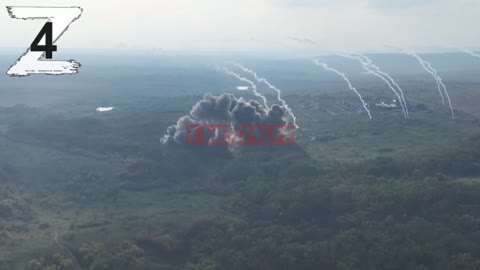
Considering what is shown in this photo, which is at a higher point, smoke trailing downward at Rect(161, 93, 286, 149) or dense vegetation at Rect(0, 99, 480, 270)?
smoke trailing downward at Rect(161, 93, 286, 149)

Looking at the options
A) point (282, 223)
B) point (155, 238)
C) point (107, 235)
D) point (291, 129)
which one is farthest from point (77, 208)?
point (291, 129)

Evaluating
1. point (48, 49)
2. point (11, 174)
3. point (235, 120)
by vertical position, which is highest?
point (48, 49)

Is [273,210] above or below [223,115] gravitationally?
below

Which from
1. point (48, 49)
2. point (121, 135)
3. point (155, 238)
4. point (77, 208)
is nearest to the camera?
point (48, 49)

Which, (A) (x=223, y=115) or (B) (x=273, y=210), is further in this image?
(A) (x=223, y=115)

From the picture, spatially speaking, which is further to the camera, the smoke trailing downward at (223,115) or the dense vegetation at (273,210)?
the smoke trailing downward at (223,115)

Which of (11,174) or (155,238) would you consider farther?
(11,174)

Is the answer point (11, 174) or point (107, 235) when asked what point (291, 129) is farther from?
point (107, 235)

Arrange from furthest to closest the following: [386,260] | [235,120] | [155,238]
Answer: [235,120] < [155,238] < [386,260]

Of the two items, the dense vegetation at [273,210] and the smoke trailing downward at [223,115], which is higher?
the smoke trailing downward at [223,115]

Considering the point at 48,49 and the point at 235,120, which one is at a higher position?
the point at 48,49

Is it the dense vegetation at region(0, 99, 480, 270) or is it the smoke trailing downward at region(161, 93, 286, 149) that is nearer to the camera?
the dense vegetation at region(0, 99, 480, 270)
